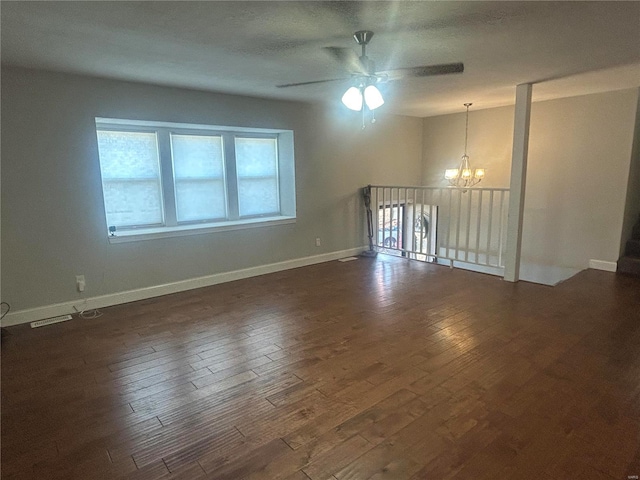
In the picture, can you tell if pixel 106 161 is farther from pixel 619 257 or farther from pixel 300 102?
pixel 619 257

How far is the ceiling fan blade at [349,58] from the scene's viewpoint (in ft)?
7.67

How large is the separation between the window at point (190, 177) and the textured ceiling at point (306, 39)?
723mm

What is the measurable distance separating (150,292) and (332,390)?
A: 8.97ft

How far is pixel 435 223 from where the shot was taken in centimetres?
700

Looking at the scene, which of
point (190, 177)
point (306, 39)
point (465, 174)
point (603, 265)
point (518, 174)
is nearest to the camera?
Result: point (306, 39)

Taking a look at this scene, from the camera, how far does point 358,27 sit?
7.73 feet

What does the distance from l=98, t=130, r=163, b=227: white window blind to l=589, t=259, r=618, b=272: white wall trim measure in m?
5.66

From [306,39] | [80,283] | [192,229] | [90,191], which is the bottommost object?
[80,283]

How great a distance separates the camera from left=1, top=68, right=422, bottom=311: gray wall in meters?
3.32

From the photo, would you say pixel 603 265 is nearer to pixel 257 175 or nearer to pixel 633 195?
pixel 633 195

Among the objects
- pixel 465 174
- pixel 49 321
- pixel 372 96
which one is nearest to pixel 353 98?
pixel 372 96

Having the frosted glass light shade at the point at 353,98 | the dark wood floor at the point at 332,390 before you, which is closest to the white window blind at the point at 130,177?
the dark wood floor at the point at 332,390

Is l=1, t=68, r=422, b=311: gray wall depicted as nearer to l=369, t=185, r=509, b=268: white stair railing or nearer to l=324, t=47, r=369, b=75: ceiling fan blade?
l=369, t=185, r=509, b=268: white stair railing

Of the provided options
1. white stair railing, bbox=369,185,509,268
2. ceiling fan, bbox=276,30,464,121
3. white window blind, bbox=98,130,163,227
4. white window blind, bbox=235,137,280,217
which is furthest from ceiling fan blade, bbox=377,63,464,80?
white stair railing, bbox=369,185,509,268
